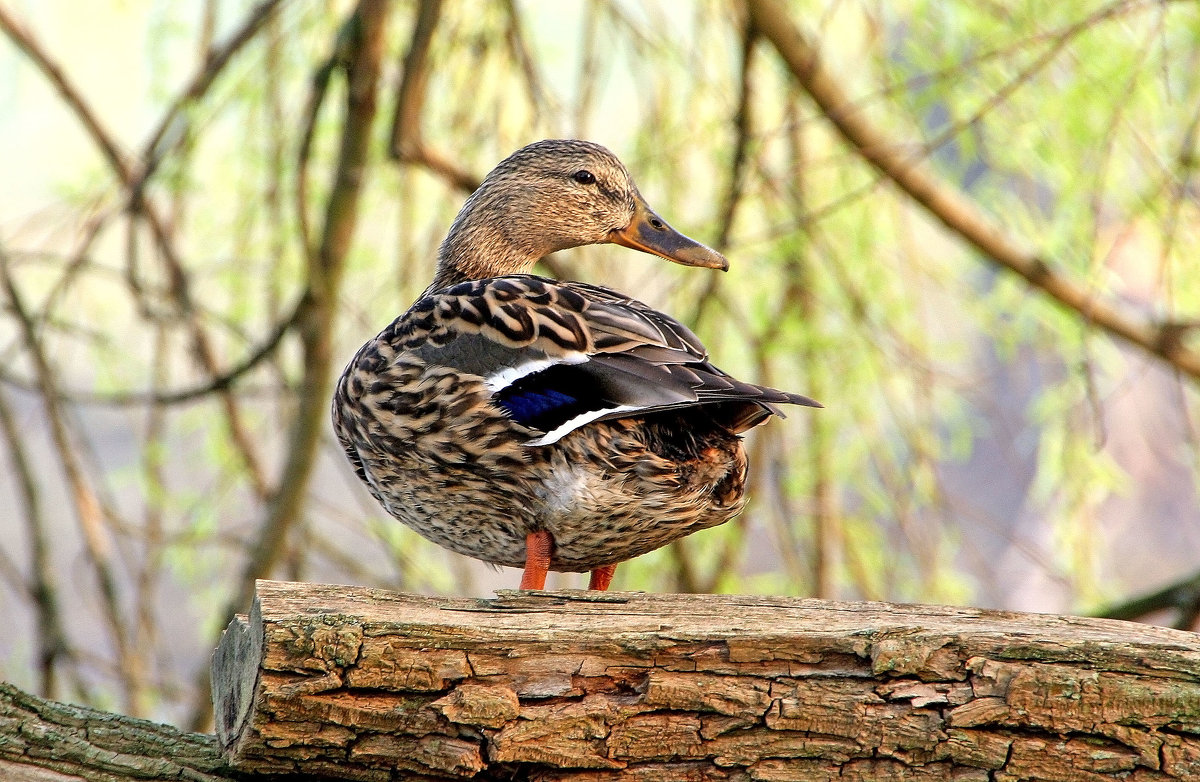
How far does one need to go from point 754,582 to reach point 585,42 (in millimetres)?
2351

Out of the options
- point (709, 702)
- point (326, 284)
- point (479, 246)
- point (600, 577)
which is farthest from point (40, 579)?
point (709, 702)

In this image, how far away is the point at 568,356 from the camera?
2.33 metres

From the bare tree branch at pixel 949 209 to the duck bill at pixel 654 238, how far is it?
1.06 meters

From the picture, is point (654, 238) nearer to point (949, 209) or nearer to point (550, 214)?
point (550, 214)

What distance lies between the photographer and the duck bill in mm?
3064

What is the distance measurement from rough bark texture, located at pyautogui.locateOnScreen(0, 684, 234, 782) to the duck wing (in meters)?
0.78

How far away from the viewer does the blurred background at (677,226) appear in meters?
4.13

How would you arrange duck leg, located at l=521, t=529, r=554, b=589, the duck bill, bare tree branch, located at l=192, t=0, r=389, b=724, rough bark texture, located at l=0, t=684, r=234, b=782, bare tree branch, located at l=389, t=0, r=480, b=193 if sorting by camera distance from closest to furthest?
1. rough bark texture, located at l=0, t=684, r=234, b=782
2. duck leg, located at l=521, t=529, r=554, b=589
3. the duck bill
4. bare tree branch, located at l=389, t=0, r=480, b=193
5. bare tree branch, located at l=192, t=0, r=389, b=724

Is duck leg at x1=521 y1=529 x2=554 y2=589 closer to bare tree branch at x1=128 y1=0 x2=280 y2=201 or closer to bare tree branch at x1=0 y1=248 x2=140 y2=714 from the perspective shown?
bare tree branch at x1=0 y1=248 x2=140 y2=714

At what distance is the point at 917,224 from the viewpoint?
7.70 metres

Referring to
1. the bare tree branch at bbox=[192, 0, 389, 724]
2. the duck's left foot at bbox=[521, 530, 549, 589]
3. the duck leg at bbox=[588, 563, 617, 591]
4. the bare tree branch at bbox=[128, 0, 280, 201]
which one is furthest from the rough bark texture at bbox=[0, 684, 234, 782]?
the bare tree branch at bbox=[128, 0, 280, 201]

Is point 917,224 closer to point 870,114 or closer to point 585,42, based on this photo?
point 870,114

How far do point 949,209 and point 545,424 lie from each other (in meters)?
2.45

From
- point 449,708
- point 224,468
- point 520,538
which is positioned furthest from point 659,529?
point 224,468
